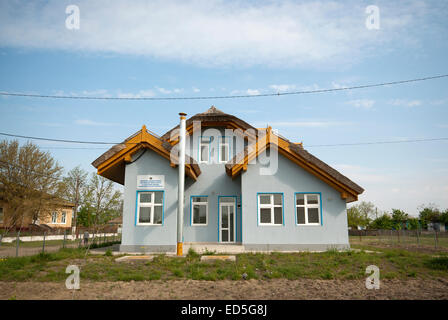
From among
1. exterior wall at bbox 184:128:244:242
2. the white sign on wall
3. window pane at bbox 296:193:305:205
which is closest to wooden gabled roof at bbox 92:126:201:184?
the white sign on wall

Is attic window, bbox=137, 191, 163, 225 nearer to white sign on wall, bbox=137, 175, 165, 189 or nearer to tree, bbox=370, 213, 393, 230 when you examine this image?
white sign on wall, bbox=137, 175, 165, 189

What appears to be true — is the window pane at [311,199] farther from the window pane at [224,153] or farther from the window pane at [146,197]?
the window pane at [146,197]

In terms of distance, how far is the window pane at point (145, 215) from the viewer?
12.9m

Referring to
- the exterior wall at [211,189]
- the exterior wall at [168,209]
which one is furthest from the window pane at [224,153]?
the exterior wall at [168,209]

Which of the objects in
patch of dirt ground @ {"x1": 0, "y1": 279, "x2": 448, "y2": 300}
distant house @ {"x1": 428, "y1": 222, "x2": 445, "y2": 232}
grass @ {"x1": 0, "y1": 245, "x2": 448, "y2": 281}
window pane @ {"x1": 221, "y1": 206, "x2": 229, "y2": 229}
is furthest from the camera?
distant house @ {"x1": 428, "y1": 222, "x2": 445, "y2": 232}

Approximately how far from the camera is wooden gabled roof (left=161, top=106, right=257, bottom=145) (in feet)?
50.7

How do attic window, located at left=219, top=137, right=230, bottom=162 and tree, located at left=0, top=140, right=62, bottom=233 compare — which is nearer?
attic window, located at left=219, top=137, right=230, bottom=162

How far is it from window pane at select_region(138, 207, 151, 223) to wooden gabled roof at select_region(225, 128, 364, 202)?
12.6 feet

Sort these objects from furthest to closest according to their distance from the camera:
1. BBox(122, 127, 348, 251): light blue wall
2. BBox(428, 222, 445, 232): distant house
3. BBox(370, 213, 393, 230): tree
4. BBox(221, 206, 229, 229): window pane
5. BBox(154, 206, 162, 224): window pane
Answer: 1. BBox(428, 222, 445, 232): distant house
2. BBox(370, 213, 393, 230): tree
3. BBox(221, 206, 229, 229): window pane
4. BBox(154, 206, 162, 224): window pane
5. BBox(122, 127, 348, 251): light blue wall

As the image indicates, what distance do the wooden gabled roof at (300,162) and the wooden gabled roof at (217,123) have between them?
2451 mm

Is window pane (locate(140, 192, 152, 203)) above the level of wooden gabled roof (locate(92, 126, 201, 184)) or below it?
below

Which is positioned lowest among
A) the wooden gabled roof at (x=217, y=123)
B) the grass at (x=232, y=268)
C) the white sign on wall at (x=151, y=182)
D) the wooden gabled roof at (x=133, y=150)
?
the grass at (x=232, y=268)

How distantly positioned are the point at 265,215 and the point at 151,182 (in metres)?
5.02
